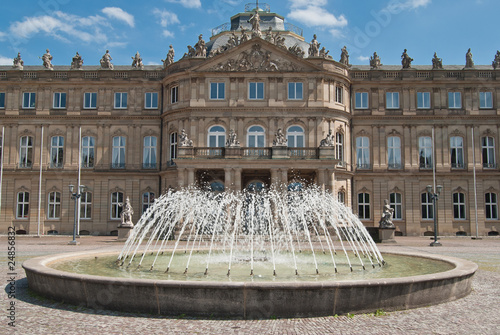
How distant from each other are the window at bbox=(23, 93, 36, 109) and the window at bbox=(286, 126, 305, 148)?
24510mm

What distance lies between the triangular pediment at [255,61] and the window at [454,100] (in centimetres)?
1336

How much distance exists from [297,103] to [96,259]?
27924mm

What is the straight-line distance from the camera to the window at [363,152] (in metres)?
45.2

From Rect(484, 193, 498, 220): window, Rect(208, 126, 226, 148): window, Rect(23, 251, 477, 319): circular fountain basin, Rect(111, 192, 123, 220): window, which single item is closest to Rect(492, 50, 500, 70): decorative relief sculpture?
Rect(484, 193, 498, 220): window

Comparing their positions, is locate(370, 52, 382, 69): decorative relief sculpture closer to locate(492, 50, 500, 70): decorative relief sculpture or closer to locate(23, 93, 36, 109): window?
locate(492, 50, 500, 70): decorative relief sculpture

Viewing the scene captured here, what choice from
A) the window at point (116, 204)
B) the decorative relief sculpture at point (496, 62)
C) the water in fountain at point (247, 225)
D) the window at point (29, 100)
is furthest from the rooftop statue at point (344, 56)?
the window at point (29, 100)

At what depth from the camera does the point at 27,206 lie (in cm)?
4478

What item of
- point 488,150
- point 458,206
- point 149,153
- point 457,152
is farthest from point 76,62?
point 488,150

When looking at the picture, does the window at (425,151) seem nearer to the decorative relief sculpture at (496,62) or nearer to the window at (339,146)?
the window at (339,146)

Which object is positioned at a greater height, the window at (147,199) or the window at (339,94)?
the window at (339,94)

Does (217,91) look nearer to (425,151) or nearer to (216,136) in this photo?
(216,136)

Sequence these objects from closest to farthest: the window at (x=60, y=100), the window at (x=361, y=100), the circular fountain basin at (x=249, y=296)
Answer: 1. the circular fountain basin at (x=249, y=296)
2. the window at (x=361, y=100)
3. the window at (x=60, y=100)

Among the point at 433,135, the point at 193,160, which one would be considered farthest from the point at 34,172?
the point at 433,135

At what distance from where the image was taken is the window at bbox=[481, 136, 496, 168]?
1773 inches
